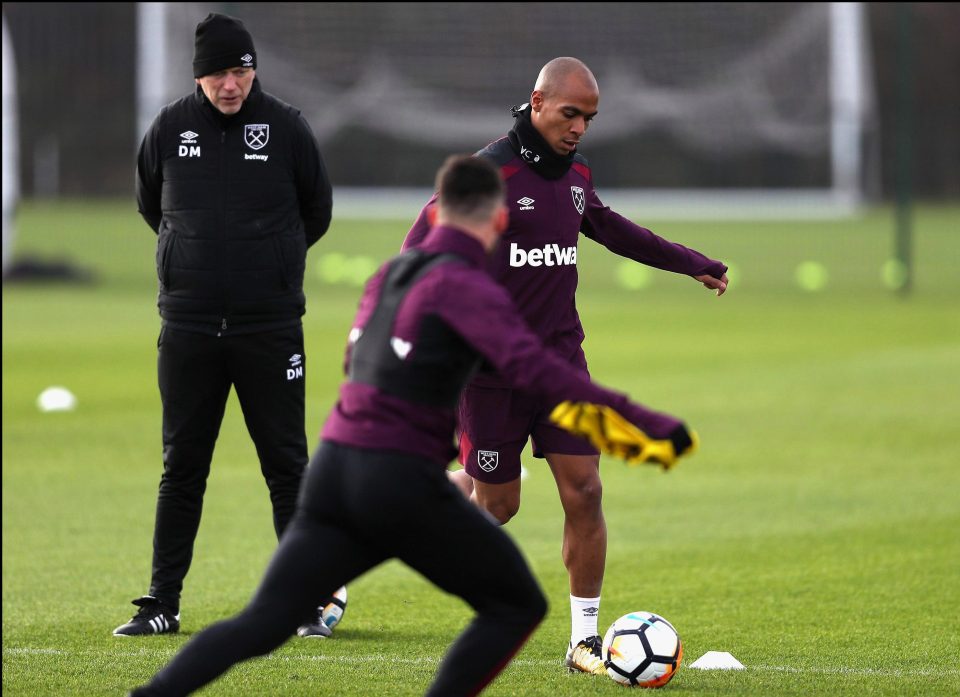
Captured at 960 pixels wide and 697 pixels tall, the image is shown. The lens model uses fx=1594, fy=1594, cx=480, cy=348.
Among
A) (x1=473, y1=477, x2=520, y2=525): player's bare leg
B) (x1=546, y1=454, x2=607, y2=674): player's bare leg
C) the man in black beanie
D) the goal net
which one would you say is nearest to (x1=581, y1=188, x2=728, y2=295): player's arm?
(x1=546, y1=454, x2=607, y2=674): player's bare leg

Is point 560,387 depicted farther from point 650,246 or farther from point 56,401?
point 56,401

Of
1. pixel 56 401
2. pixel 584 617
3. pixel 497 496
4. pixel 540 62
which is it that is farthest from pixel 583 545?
pixel 540 62

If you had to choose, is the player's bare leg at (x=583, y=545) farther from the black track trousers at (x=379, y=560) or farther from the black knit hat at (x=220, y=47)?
the black knit hat at (x=220, y=47)

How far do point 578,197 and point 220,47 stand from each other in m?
1.60

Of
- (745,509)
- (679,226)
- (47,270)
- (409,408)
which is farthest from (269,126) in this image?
(679,226)

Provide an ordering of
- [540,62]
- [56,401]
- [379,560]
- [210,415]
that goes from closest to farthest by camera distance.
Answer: [379,560] < [210,415] < [56,401] < [540,62]

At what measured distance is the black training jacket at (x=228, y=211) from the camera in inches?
261

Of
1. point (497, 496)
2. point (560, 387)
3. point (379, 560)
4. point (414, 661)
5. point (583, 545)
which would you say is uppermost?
point (560, 387)

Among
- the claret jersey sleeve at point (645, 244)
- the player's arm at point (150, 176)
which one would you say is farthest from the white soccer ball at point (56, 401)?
the claret jersey sleeve at point (645, 244)

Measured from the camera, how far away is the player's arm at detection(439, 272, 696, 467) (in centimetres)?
450

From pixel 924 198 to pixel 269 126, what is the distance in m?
40.9

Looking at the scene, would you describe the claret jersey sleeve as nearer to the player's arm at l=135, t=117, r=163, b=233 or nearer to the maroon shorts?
the maroon shorts

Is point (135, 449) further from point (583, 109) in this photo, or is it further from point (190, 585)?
point (583, 109)

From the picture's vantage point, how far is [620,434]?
4559mm
